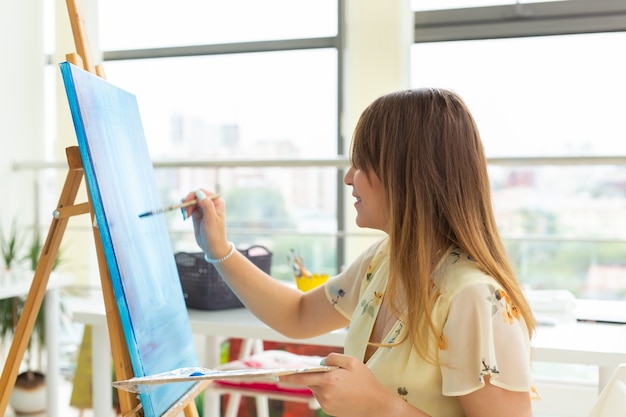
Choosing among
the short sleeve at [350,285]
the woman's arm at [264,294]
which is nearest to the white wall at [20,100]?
the woman's arm at [264,294]

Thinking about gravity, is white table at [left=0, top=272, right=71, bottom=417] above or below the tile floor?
above

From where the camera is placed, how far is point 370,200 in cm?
128

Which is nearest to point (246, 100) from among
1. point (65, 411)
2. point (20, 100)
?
point (20, 100)

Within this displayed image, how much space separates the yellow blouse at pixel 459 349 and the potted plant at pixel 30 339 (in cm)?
251

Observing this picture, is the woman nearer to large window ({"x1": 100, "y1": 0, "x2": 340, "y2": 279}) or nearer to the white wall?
large window ({"x1": 100, "y1": 0, "x2": 340, "y2": 279})

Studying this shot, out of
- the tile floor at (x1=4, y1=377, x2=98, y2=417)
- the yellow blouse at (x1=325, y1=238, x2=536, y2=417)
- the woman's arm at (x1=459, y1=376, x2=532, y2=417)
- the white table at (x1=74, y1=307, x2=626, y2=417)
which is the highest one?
the yellow blouse at (x1=325, y1=238, x2=536, y2=417)

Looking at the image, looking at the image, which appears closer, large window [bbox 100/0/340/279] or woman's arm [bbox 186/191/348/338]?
woman's arm [bbox 186/191/348/338]

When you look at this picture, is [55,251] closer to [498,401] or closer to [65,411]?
[498,401]

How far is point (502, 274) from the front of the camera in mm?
1184

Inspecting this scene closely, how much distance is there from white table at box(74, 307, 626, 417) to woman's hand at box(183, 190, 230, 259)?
414 millimetres

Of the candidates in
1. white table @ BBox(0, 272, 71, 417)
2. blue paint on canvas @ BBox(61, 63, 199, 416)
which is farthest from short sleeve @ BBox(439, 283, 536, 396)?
white table @ BBox(0, 272, 71, 417)

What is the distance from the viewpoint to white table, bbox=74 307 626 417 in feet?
5.84

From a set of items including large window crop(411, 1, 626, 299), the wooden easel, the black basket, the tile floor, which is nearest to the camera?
the wooden easel

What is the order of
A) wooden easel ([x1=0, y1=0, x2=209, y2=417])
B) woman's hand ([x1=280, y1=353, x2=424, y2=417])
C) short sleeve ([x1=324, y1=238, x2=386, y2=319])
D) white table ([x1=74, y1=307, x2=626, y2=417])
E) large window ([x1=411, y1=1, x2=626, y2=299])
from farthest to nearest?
large window ([x1=411, y1=1, x2=626, y2=299]) → white table ([x1=74, y1=307, x2=626, y2=417]) → short sleeve ([x1=324, y1=238, x2=386, y2=319]) → wooden easel ([x1=0, y1=0, x2=209, y2=417]) → woman's hand ([x1=280, y1=353, x2=424, y2=417])
